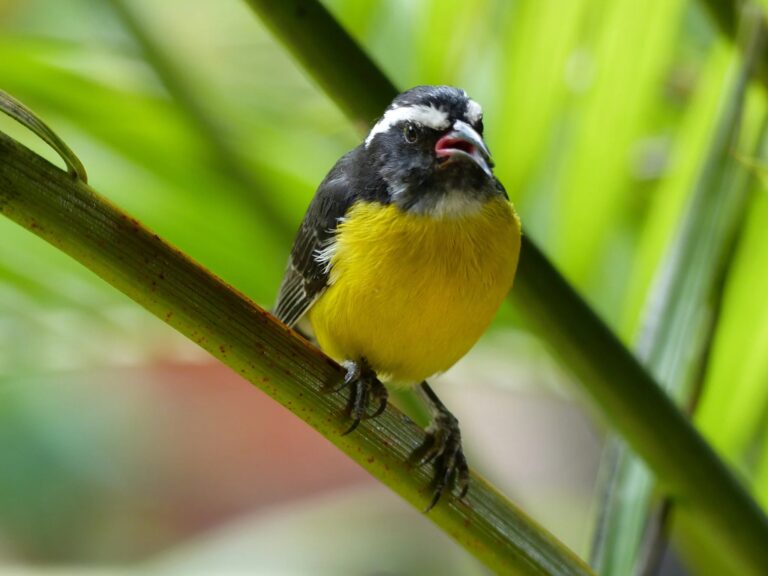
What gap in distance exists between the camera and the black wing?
3.97 ft

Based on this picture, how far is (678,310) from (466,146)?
12.0 inches

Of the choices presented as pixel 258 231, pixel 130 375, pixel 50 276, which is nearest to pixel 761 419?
pixel 258 231

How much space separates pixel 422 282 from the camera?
3.54 feet

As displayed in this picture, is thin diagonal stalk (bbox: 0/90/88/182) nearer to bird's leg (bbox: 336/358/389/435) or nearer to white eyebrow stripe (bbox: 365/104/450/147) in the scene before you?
bird's leg (bbox: 336/358/389/435)

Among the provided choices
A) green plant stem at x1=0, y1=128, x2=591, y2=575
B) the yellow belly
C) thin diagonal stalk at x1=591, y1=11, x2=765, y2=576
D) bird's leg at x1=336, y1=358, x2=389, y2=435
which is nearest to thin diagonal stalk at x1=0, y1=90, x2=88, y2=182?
green plant stem at x1=0, y1=128, x2=591, y2=575

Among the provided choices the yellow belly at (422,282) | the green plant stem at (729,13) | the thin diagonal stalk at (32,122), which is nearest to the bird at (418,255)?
the yellow belly at (422,282)

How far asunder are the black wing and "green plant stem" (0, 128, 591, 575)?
35 cm

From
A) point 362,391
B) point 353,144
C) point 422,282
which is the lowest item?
point 362,391

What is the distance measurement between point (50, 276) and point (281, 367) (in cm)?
68

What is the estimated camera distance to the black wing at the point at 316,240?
47.7 inches

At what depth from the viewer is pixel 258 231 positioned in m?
1.30

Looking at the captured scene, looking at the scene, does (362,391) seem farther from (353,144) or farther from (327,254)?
→ (353,144)

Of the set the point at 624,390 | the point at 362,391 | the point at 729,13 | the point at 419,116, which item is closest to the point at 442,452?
the point at 362,391

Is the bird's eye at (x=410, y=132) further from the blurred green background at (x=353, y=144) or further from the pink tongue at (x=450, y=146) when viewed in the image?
the blurred green background at (x=353, y=144)
